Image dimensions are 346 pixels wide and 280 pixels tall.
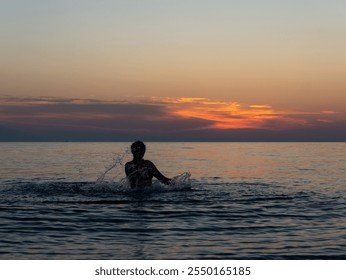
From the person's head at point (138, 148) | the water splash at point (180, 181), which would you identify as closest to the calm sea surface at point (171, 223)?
the water splash at point (180, 181)

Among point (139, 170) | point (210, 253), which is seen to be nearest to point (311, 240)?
point (210, 253)

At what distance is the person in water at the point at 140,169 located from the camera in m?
20.3

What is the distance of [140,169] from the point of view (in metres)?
20.8

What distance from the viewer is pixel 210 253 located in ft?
35.7

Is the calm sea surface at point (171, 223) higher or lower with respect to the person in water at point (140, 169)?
lower

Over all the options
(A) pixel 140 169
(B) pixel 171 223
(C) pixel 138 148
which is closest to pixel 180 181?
(A) pixel 140 169

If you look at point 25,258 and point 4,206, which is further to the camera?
point 4,206

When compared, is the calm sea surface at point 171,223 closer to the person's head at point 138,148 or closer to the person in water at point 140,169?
the person in water at point 140,169

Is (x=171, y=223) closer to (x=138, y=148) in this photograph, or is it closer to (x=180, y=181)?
(x=138, y=148)

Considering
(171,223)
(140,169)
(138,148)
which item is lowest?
(171,223)

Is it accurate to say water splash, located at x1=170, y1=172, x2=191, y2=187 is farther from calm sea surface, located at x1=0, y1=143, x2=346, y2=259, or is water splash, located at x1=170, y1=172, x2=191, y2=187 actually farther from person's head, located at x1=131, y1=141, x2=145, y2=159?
person's head, located at x1=131, y1=141, x2=145, y2=159

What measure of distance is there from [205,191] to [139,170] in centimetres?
350
